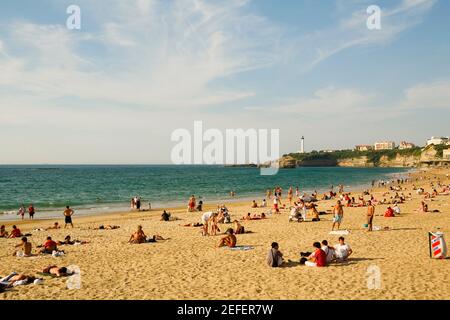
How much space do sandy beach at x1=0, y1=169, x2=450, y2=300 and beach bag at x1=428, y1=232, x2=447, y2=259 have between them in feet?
0.99

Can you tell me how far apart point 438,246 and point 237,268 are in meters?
6.70

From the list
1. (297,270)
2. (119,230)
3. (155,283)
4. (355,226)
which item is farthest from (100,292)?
(355,226)

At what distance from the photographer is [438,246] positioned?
41.3 ft

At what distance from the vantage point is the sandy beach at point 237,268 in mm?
9781

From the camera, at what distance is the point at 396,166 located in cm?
18700

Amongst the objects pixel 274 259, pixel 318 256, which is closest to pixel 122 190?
pixel 274 259

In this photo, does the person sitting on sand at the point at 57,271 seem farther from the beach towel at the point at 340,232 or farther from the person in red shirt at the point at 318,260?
the beach towel at the point at 340,232

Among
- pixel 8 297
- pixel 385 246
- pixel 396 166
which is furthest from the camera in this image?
pixel 396 166

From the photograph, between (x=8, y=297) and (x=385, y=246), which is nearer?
(x=8, y=297)

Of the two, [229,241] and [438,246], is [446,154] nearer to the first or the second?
[438,246]

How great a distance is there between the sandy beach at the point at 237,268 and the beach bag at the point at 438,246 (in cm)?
30

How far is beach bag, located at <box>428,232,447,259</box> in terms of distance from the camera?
41.2ft
